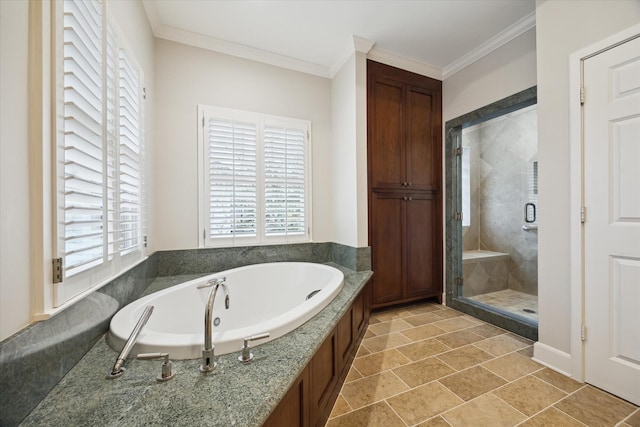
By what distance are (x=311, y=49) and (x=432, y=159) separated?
181 centimetres

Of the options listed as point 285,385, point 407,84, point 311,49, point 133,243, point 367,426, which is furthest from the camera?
point 407,84

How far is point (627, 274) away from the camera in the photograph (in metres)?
1.43

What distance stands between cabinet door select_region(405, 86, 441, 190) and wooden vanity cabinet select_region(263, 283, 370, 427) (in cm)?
164

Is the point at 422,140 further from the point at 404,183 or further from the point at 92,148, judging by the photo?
the point at 92,148

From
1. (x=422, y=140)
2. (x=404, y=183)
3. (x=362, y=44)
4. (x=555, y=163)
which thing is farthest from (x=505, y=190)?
(x=362, y=44)

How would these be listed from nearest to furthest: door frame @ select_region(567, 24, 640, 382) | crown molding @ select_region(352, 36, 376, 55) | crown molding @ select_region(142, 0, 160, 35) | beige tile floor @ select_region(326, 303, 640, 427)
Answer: beige tile floor @ select_region(326, 303, 640, 427), door frame @ select_region(567, 24, 640, 382), crown molding @ select_region(142, 0, 160, 35), crown molding @ select_region(352, 36, 376, 55)

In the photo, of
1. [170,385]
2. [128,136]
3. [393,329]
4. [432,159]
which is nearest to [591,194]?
[432,159]

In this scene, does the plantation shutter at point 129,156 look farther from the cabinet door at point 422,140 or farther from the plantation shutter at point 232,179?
the cabinet door at point 422,140

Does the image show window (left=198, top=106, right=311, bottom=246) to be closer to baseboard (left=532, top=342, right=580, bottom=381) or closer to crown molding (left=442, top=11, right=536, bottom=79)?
crown molding (left=442, top=11, right=536, bottom=79)

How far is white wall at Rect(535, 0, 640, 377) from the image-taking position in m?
1.63

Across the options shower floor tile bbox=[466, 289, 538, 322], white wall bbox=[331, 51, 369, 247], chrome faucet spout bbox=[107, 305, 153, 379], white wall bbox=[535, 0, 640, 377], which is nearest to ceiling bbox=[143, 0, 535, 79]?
white wall bbox=[331, 51, 369, 247]

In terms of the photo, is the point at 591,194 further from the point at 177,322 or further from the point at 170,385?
the point at 177,322

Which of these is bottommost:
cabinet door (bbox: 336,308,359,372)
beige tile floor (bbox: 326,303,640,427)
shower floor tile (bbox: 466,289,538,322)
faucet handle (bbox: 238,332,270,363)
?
beige tile floor (bbox: 326,303,640,427)

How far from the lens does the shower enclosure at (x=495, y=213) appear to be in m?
2.66
